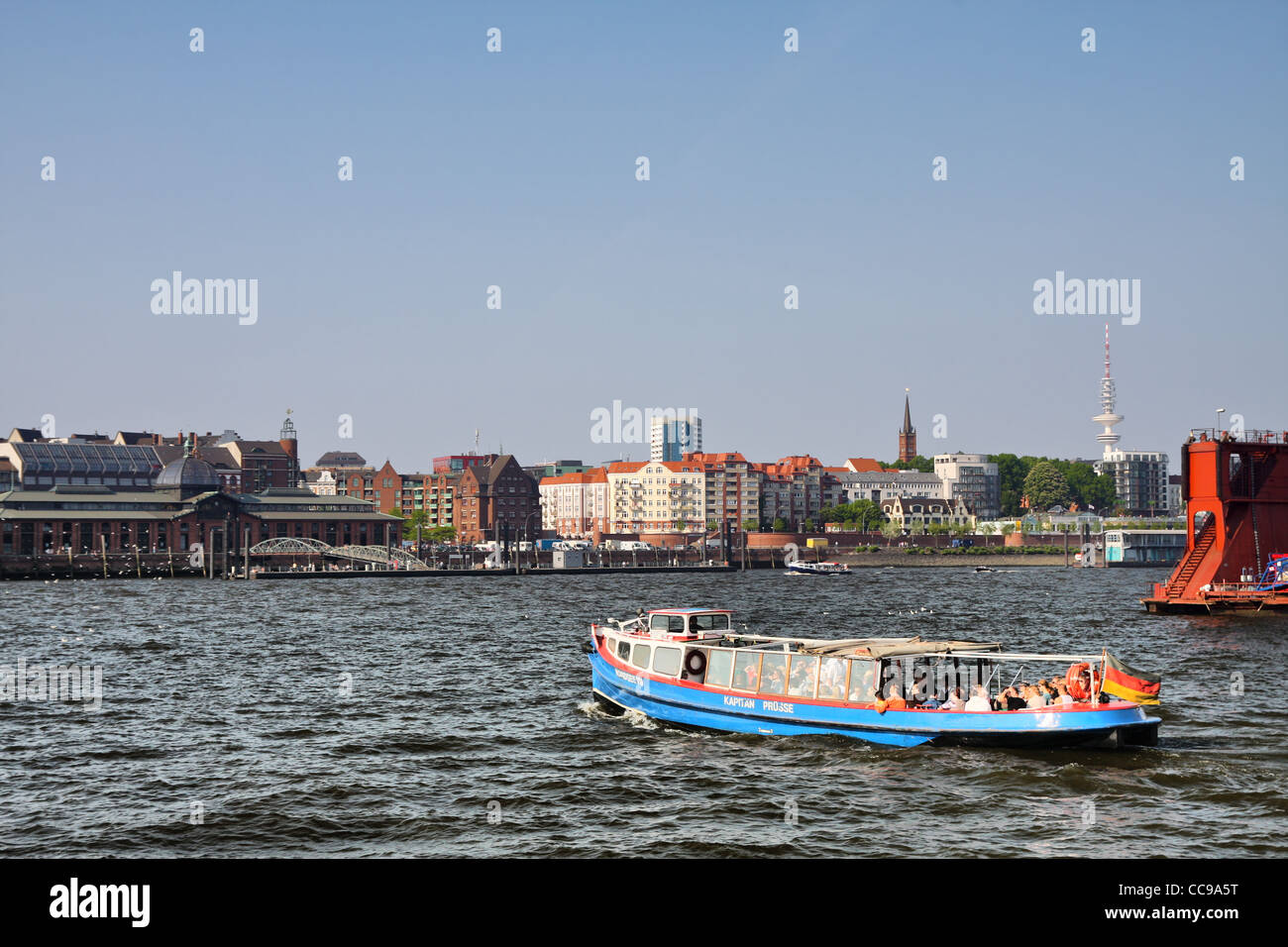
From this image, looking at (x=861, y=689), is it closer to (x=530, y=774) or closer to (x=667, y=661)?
(x=667, y=661)

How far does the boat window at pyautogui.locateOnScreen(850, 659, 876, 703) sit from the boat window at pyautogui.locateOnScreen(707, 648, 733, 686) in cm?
410

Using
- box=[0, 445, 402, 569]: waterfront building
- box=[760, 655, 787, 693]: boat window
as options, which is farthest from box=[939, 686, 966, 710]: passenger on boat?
box=[0, 445, 402, 569]: waterfront building

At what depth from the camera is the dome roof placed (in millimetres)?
195125

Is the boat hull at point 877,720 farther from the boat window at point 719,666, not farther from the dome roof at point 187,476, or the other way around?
the dome roof at point 187,476

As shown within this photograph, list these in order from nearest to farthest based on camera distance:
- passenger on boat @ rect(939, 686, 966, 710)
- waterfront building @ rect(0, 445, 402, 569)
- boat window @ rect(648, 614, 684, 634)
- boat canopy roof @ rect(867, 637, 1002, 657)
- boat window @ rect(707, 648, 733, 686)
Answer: passenger on boat @ rect(939, 686, 966, 710)
boat canopy roof @ rect(867, 637, 1002, 657)
boat window @ rect(707, 648, 733, 686)
boat window @ rect(648, 614, 684, 634)
waterfront building @ rect(0, 445, 402, 569)

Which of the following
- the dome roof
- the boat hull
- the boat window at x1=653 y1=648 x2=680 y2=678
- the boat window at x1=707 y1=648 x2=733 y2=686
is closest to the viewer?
the boat hull

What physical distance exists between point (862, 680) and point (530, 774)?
9.32 meters

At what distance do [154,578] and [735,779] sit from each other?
153991 millimetres

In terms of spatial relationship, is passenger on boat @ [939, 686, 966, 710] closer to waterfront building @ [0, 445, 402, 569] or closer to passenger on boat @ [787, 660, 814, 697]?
passenger on boat @ [787, 660, 814, 697]

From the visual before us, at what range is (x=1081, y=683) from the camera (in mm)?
30828

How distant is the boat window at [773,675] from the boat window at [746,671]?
0.22m

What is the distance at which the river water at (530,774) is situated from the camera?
77.6ft
